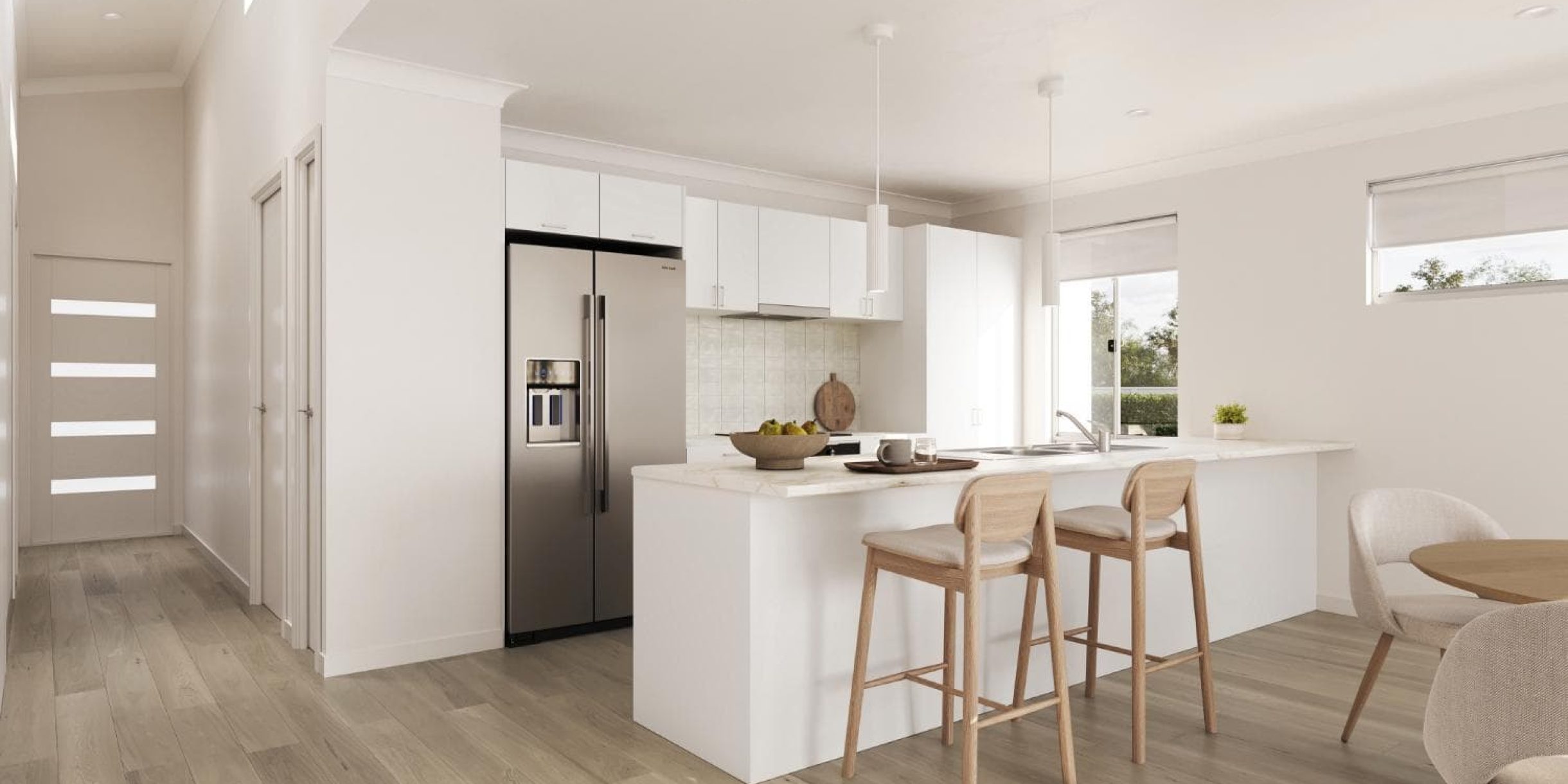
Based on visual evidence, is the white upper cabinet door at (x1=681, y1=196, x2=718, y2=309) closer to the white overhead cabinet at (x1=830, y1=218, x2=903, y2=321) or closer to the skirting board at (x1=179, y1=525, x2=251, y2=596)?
the white overhead cabinet at (x1=830, y1=218, x2=903, y2=321)

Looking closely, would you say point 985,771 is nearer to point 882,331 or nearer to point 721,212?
point 721,212

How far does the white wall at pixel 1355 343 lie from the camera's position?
4273 mm

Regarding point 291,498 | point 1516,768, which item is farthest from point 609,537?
point 1516,768

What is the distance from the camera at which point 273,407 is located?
4629 mm

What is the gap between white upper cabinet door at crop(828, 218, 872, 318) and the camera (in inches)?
231

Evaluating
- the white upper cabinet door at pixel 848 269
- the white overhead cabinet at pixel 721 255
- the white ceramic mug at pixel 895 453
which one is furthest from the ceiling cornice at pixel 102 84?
the white ceramic mug at pixel 895 453

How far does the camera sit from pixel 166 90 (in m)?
7.22

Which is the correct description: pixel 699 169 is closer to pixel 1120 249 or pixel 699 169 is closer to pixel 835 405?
pixel 835 405

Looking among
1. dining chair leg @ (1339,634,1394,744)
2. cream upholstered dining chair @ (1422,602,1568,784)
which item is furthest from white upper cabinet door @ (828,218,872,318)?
cream upholstered dining chair @ (1422,602,1568,784)

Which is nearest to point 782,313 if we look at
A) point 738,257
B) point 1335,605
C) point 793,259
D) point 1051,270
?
point 793,259

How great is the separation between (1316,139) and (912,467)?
10.7 feet

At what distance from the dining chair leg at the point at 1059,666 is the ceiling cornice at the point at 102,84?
7274 mm

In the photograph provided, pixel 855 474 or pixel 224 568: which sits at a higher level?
pixel 855 474

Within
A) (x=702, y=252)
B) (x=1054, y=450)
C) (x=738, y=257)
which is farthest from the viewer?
(x=738, y=257)
